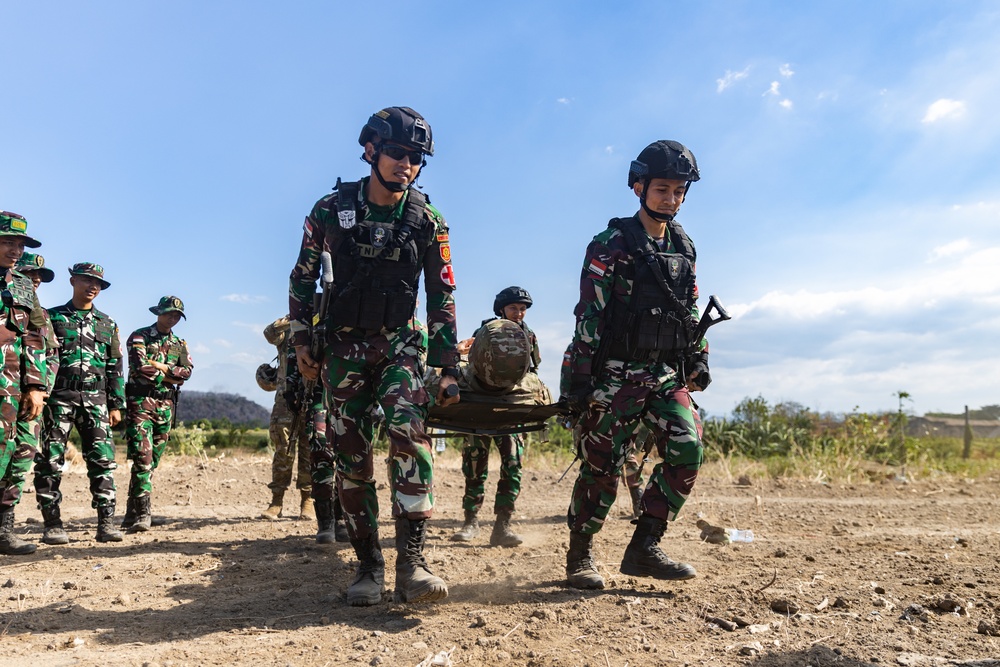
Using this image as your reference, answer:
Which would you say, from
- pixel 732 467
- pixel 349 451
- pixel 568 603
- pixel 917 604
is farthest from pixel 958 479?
pixel 349 451

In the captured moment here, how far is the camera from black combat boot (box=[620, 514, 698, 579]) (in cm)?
441

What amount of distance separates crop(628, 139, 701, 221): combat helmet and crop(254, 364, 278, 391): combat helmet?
4513mm

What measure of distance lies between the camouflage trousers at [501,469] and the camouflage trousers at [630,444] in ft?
6.40

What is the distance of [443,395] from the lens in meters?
4.32

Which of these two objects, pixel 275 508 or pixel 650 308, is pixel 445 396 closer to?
pixel 650 308

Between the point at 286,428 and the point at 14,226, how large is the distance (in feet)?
9.94

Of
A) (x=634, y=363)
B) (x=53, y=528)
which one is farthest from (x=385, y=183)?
(x=53, y=528)

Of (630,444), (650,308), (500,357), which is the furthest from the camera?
(500,357)

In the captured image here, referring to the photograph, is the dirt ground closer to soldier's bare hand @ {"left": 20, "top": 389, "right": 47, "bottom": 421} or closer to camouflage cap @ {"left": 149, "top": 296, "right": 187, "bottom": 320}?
soldier's bare hand @ {"left": 20, "top": 389, "right": 47, "bottom": 421}

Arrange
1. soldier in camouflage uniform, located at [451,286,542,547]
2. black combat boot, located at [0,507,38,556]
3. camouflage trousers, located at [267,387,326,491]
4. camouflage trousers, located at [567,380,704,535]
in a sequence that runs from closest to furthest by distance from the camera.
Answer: camouflage trousers, located at [567,380,704,535], black combat boot, located at [0,507,38,556], soldier in camouflage uniform, located at [451,286,542,547], camouflage trousers, located at [267,387,326,491]

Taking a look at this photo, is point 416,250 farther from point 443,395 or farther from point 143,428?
point 143,428

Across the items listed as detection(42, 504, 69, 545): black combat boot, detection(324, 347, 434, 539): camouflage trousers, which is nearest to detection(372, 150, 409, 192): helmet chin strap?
detection(324, 347, 434, 539): camouflage trousers

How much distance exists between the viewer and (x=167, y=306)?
8492 millimetres

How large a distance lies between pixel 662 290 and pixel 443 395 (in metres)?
1.49
